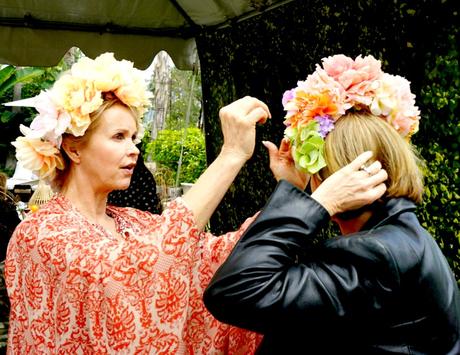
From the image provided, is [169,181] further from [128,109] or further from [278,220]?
[278,220]

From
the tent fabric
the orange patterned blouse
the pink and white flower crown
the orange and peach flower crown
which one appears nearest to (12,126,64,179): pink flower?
the orange and peach flower crown

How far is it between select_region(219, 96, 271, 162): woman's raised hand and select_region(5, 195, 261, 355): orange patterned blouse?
9.0 inches

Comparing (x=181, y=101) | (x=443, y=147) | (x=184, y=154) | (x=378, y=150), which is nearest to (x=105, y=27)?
(x=443, y=147)

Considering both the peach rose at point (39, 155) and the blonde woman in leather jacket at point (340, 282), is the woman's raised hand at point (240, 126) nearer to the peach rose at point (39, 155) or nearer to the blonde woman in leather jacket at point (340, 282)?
the blonde woman in leather jacket at point (340, 282)

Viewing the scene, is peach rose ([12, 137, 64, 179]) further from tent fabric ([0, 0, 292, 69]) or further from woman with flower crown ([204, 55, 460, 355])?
tent fabric ([0, 0, 292, 69])

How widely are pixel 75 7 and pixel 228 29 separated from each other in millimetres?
1337

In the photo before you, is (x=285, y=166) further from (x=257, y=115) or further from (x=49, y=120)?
(x=49, y=120)

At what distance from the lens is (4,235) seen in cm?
503

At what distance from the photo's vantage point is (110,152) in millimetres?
2186

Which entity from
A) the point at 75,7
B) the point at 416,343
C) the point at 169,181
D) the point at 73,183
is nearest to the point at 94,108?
the point at 73,183

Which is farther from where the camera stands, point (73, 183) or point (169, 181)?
point (169, 181)

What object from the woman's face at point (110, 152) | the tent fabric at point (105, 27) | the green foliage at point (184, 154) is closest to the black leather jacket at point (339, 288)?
the woman's face at point (110, 152)

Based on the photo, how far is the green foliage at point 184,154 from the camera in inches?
601

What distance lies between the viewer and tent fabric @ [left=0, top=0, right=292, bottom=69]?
16.6ft
